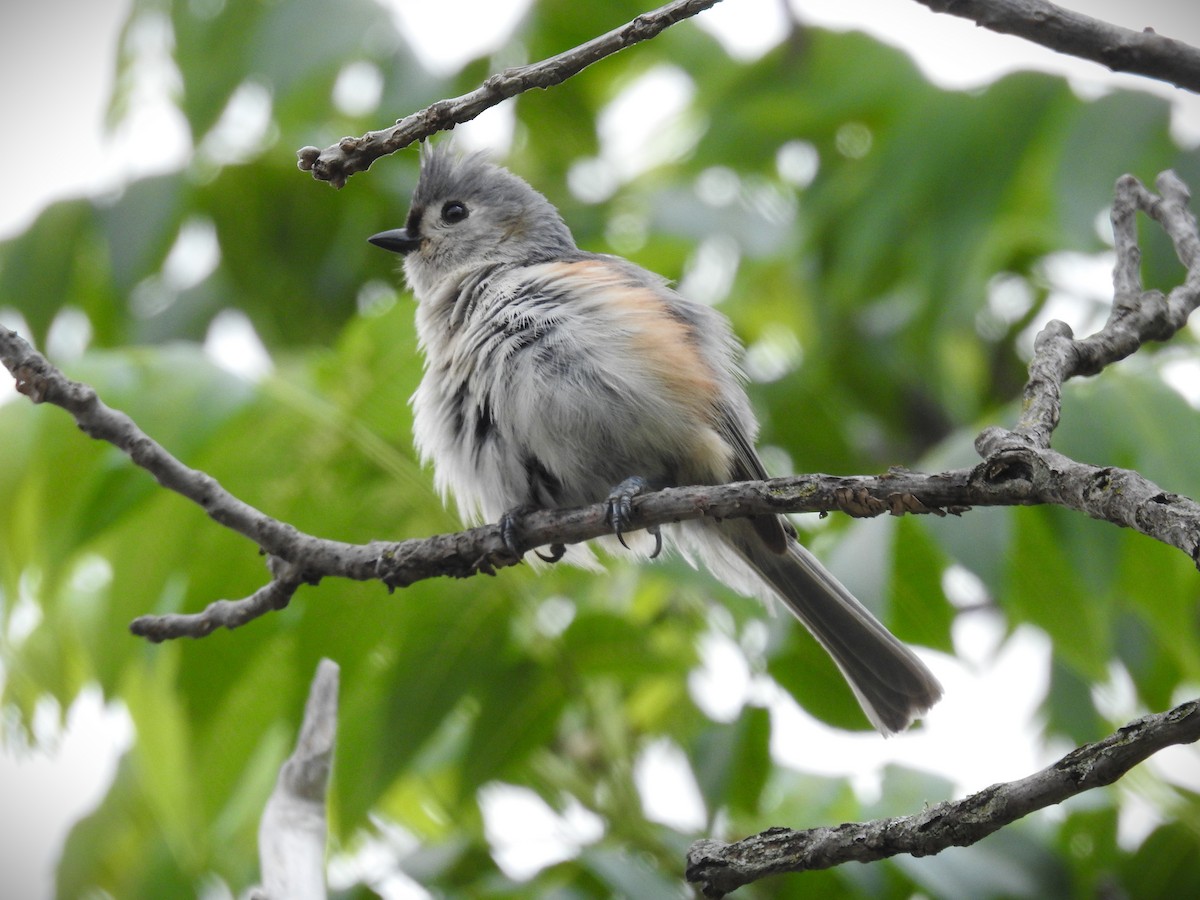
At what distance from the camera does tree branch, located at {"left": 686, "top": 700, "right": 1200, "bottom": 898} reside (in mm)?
1504

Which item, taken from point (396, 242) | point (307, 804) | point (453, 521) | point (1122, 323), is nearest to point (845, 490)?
point (1122, 323)

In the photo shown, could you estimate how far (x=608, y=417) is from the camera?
3352mm

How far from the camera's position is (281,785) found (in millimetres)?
2486

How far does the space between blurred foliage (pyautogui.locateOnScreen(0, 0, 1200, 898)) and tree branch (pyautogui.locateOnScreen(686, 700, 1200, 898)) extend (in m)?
1.47

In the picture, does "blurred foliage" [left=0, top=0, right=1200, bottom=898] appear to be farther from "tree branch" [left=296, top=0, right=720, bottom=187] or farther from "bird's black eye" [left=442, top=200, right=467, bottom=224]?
"tree branch" [left=296, top=0, right=720, bottom=187]

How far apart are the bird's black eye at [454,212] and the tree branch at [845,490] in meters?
1.77

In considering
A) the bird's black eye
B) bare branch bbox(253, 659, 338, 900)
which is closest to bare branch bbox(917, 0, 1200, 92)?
bare branch bbox(253, 659, 338, 900)

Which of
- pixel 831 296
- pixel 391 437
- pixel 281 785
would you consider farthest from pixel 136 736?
pixel 831 296

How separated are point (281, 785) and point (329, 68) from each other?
118 inches

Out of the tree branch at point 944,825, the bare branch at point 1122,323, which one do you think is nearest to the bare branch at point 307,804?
the tree branch at point 944,825

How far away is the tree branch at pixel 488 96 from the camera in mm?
1907

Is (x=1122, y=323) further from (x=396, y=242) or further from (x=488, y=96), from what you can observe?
(x=396, y=242)

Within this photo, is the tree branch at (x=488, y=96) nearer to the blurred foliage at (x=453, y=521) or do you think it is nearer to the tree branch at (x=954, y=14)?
the tree branch at (x=954, y=14)

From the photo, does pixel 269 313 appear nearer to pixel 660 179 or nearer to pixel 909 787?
pixel 660 179
